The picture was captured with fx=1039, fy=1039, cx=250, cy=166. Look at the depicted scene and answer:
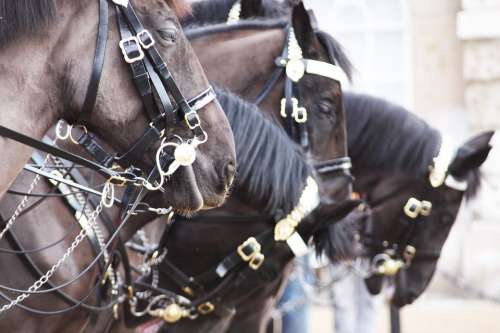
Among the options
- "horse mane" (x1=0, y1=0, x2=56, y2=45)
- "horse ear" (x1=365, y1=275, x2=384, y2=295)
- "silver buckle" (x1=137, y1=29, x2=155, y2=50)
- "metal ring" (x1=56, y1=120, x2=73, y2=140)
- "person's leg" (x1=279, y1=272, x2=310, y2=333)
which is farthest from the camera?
"person's leg" (x1=279, y1=272, x2=310, y2=333)

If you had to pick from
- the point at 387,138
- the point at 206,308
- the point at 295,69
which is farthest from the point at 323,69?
the point at 387,138

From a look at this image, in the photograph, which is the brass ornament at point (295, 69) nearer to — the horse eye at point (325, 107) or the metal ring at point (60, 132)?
the horse eye at point (325, 107)

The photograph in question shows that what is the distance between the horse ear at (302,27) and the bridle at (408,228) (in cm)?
126

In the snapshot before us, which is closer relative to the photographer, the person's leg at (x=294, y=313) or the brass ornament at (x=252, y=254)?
the brass ornament at (x=252, y=254)

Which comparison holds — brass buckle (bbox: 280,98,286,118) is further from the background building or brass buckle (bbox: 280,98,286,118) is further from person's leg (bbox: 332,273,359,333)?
the background building

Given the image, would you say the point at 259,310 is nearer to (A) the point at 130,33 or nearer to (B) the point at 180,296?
(B) the point at 180,296

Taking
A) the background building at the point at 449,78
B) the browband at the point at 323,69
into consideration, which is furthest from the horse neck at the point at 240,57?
the background building at the point at 449,78

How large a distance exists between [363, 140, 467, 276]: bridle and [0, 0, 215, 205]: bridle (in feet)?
8.95

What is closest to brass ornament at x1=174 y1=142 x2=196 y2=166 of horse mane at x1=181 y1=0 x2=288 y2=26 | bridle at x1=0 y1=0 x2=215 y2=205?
bridle at x1=0 y1=0 x2=215 y2=205

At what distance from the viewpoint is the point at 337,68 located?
13.3 feet

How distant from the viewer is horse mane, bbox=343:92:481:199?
16.6 ft

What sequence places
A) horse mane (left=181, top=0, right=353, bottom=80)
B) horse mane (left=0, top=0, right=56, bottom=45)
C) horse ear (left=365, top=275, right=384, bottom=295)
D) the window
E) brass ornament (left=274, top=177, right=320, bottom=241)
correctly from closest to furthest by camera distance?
Result: horse mane (left=0, top=0, right=56, bottom=45), brass ornament (left=274, top=177, right=320, bottom=241), horse mane (left=181, top=0, right=353, bottom=80), horse ear (left=365, top=275, right=384, bottom=295), the window

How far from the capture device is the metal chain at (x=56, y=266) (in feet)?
8.61

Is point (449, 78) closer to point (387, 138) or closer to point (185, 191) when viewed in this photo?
point (387, 138)
